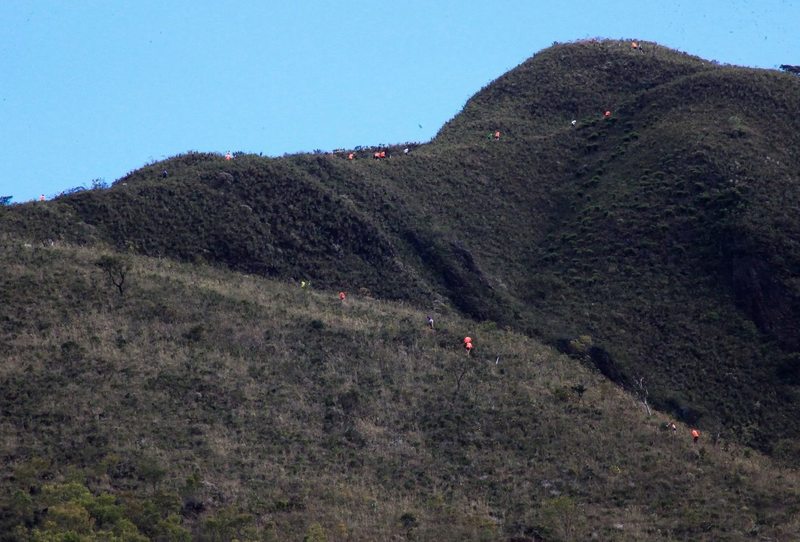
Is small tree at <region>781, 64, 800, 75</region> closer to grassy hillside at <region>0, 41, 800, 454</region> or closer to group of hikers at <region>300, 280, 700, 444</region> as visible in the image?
grassy hillside at <region>0, 41, 800, 454</region>

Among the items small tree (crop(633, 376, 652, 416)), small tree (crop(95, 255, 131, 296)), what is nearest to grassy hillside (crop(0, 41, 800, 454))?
small tree (crop(633, 376, 652, 416))

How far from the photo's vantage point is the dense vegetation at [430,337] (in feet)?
135

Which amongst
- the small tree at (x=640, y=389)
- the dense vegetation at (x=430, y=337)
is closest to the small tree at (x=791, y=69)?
the dense vegetation at (x=430, y=337)

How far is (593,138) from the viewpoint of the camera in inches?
3314

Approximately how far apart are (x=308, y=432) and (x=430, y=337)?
1047 cm

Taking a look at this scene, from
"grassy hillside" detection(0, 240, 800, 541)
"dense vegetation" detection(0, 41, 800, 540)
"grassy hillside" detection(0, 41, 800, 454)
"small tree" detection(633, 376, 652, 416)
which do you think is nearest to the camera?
"grassy hillside" detection(0, 240, 800, 541)

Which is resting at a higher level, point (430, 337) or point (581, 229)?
point (581, 229)

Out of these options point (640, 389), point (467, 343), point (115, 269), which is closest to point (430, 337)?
point (467, 343)

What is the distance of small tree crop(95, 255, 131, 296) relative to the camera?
2073 inches

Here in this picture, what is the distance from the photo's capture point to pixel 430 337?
54375 millimetres

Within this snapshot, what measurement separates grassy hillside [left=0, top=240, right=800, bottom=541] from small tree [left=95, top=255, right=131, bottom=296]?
5.7 inches

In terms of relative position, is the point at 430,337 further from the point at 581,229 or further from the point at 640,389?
the point at 581,229

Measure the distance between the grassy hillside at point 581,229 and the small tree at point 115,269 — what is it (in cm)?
743

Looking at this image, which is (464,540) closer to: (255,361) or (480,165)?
(255,361)
